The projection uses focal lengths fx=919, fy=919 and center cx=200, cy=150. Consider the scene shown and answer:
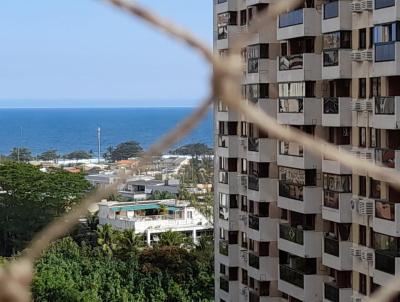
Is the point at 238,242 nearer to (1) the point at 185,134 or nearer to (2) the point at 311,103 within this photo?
(2) the point at 311,103

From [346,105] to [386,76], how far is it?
0.50m

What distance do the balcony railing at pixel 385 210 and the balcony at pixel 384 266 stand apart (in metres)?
0.20

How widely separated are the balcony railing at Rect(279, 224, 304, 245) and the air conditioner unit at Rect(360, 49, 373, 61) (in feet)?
4.32

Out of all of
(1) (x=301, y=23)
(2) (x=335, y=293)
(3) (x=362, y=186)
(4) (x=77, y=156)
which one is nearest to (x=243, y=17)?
(1) (x=301, y=23)

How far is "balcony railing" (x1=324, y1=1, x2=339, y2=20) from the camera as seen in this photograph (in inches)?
205

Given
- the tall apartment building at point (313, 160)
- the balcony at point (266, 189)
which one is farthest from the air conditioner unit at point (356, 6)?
the balcony at point (266, 189)

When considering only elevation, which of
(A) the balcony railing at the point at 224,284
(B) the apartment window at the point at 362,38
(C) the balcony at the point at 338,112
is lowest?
(A) the balcony railing at the point at 224,284

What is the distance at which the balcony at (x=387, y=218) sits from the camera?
4695mm

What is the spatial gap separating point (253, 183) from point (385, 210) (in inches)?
72.2

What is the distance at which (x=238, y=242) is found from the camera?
23.3 feet

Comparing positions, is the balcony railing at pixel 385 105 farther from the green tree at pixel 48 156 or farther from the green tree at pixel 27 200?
the green tree at pixel 48 156

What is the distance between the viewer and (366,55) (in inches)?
199

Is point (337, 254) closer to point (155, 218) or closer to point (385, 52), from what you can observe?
point (385, 52)

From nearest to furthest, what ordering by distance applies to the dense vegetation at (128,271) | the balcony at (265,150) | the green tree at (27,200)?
1. the balcony at (265,150)
2. the dense vegetation at (128,271)
3. the green tree at (27,200)
